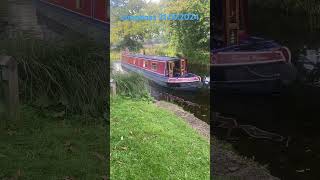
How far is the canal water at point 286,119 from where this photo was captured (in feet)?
15.1

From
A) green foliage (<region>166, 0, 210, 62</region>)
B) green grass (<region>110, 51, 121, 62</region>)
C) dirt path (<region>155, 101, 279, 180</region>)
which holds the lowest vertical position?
dirt path (<region>155, 101, 279, 180</region>)

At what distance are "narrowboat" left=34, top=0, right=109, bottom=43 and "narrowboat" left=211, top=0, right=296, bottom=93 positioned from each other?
1.05 meters

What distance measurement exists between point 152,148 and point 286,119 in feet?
4.25

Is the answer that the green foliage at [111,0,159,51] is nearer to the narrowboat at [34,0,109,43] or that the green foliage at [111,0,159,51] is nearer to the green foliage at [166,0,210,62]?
the green foliage at [166,0,210,62]

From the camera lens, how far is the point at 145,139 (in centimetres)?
439

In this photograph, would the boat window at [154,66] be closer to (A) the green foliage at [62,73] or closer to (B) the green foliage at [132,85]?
(B) the green foliage at [132,85]

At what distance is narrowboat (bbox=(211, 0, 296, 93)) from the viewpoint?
448 cm

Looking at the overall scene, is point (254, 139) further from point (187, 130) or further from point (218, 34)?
point (218, 34)

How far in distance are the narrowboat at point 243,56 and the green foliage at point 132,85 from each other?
613mm

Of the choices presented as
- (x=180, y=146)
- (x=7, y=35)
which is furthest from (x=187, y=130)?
(x=7, y=35)

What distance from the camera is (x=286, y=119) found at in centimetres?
475

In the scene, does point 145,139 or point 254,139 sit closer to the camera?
point 145,139

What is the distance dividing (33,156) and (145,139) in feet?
3.93

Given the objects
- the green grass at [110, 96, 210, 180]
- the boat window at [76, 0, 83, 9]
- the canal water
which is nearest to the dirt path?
the canal water
